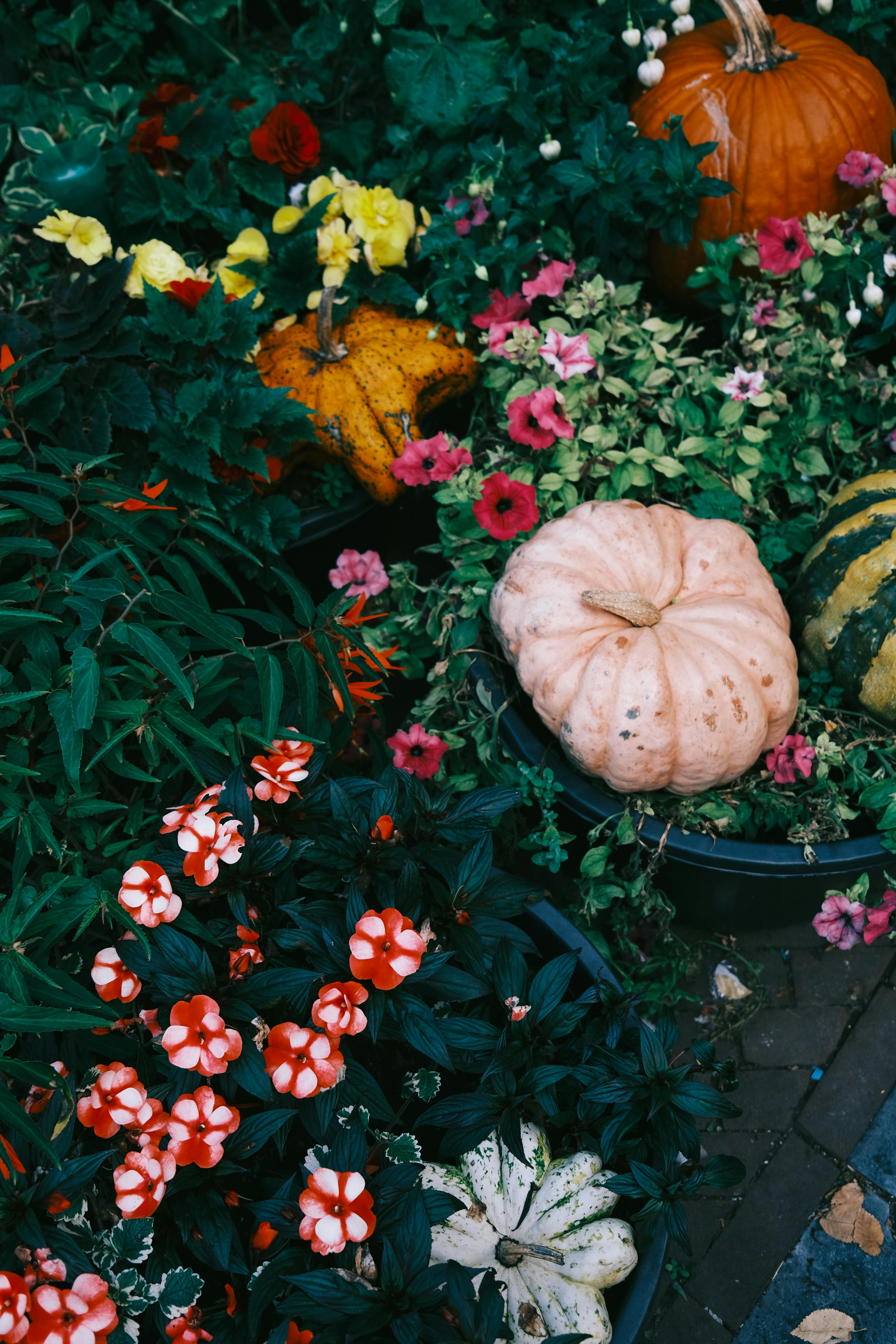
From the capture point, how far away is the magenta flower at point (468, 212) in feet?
7.43

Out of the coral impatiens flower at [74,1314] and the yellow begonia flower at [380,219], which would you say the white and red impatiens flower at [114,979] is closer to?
the coral impatiens flower at [74,1314]

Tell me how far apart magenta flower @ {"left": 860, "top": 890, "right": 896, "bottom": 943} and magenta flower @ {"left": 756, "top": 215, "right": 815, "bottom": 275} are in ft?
4.78

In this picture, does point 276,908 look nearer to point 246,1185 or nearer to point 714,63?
point 246,1185

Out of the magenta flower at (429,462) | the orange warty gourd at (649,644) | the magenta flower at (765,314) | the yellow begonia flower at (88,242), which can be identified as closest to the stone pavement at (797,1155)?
the orange warty gourd at (649,644)

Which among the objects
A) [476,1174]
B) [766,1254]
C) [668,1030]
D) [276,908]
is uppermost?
[276,908]

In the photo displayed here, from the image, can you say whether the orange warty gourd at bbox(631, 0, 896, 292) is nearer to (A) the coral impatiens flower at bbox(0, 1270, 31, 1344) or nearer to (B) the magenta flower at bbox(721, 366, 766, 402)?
(B) the magenta flower at bbox(721, 366, 766, 402)

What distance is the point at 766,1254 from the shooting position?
1978 mm

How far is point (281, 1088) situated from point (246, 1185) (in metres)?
0.30

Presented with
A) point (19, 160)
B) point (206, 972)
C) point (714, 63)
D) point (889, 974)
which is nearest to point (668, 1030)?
point (206, 972)

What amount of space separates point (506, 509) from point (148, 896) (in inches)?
44.6

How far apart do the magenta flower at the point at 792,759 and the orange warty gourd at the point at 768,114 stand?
1.37 meters

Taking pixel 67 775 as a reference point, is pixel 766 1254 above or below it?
below

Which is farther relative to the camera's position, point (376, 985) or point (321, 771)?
point (321, 771)

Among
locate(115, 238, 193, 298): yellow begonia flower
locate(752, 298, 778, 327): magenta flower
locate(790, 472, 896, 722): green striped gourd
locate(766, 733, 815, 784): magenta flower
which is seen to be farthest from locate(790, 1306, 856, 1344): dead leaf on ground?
locate(115, 238, 193, 298): yellow begonia flower
